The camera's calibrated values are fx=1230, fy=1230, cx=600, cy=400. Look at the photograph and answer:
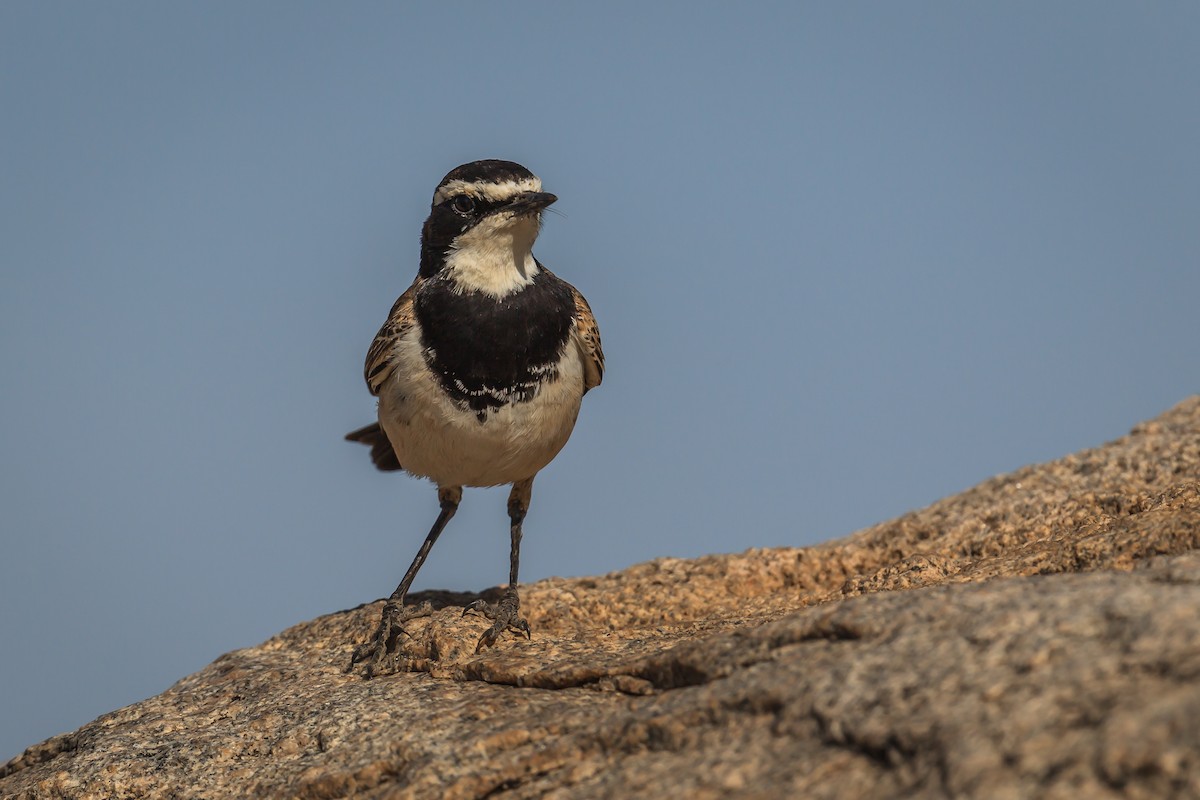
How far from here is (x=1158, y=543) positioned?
5512mm

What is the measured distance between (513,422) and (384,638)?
142cm

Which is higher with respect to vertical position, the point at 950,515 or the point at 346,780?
the point at 950,515

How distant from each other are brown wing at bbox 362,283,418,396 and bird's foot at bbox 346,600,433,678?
140 centimetres

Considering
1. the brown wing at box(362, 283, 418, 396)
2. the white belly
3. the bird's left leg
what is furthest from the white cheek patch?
the bird's left leg

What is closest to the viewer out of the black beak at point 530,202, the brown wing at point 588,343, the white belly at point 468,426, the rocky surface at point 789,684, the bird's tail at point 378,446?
the rocky surface at point 789,684

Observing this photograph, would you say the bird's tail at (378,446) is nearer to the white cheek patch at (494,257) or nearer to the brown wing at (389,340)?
the brown wing at (389,340)

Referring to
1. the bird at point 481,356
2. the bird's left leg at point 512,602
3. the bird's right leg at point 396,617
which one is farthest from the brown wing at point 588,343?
the bird's right leg at point 396,617

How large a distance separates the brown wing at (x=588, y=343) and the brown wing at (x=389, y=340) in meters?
1.04

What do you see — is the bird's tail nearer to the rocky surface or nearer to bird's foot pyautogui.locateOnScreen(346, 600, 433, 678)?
the rocky surface

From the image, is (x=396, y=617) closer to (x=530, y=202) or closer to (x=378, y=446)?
(x=378, y=446)

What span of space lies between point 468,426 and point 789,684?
11.3 feet

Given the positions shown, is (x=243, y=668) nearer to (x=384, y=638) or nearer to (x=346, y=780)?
(x=384, y=638)

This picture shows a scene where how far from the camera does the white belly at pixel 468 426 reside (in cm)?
710

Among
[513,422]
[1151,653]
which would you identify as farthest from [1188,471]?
[1151,653]
